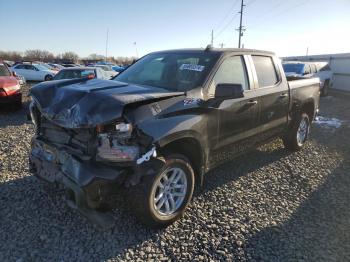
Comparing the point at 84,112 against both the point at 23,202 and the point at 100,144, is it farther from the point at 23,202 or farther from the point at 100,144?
the point at 23,202

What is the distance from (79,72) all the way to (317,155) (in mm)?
9015

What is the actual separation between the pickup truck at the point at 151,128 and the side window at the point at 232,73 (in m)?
0.01

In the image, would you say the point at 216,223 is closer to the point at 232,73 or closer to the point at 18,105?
the point at 232,73

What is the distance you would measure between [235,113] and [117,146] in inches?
73.2

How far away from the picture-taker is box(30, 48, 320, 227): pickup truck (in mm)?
3182

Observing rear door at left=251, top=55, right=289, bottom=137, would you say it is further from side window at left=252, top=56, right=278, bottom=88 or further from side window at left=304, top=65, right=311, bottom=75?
side window at left=304, top=65, right=311, bottom=75

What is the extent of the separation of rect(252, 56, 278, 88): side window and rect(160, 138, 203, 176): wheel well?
180 centimetres

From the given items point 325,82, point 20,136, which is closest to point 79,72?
point 20,136

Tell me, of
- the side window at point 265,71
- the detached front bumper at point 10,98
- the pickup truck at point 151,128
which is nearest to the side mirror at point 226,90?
the pickup truck at point 151,128

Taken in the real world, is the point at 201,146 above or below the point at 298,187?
above

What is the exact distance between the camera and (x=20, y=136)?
7.09 meters

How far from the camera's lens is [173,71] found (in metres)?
4.41

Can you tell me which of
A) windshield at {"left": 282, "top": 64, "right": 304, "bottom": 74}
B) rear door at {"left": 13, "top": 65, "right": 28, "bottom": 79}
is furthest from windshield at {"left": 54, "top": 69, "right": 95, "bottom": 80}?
rear door at {"left": 13, "top": 65, "right": 28, "bottom": 79}

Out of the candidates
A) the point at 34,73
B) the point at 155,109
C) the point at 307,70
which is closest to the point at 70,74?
the point at 155,109
